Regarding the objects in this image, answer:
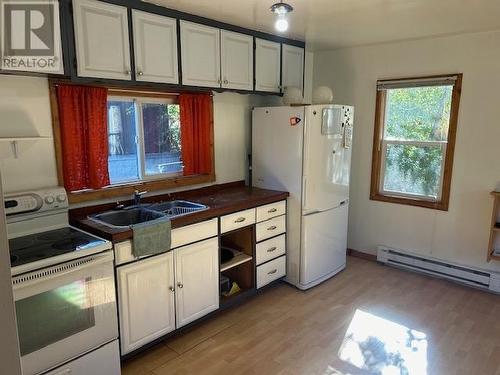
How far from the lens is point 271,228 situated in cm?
316

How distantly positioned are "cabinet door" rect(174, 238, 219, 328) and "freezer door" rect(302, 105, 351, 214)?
1008mm

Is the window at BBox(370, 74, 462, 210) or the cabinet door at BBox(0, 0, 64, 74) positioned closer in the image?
the cabinet door at BBox(0, 0, 64, 74)

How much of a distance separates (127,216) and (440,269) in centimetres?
299

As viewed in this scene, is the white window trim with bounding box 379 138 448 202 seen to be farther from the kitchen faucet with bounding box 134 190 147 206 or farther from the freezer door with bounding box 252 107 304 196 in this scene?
the kitchen faucet with bounding box 134 190 147 206

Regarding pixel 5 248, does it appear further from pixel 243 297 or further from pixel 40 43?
pixel 243 297

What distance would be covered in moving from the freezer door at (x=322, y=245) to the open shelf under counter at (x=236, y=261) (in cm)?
55

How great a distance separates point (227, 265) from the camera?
2.86m

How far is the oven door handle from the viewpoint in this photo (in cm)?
164

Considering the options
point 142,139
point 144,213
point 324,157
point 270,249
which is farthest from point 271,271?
point 142,139

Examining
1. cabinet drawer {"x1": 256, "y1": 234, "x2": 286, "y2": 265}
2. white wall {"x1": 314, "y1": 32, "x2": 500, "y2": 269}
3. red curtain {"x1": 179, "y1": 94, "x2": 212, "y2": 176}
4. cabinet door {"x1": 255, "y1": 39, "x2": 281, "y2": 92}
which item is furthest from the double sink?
white wall {"x1": 314, "y1": 32, "x2": 500, "y2": 269}

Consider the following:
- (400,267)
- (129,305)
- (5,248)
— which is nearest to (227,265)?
(129,305)

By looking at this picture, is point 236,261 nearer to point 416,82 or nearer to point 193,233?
point 193,233

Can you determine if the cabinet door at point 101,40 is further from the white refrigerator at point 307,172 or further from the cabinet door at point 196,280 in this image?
the white refrigerator at point 307,172

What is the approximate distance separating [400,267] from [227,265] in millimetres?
2014
